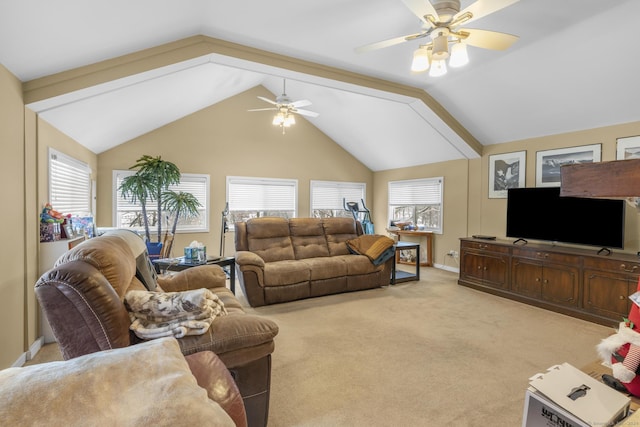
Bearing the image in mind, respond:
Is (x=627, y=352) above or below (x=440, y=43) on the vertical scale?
below

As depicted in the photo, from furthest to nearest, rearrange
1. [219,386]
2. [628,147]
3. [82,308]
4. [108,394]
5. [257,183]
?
1. [257,183]
2. [628,147]
3. [82,308]
4. [219,386]
5. [108,394]

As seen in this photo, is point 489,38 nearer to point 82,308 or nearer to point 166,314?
point 166,314

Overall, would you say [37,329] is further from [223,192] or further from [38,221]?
[223,192]

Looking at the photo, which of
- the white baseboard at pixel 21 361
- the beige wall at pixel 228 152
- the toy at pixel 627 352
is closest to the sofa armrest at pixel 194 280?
the white baseboard at pixel 21 361

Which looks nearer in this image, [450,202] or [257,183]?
[450,202]

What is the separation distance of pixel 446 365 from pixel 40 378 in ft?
8.54

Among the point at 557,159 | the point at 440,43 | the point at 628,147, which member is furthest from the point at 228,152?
the point at 628,147

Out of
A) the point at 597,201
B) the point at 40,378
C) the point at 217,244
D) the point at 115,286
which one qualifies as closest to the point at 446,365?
the point at 115,286

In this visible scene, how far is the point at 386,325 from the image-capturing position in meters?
3.36

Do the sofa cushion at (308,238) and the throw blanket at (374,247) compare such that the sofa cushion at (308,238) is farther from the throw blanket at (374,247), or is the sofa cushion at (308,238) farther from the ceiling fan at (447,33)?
the ceiling fan at (447,33)

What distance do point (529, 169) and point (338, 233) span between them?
119 inches

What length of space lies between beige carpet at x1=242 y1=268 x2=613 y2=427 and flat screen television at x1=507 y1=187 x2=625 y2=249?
993 mm

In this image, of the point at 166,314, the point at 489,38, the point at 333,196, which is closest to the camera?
the point at 166,314

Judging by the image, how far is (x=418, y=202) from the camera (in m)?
6.79
